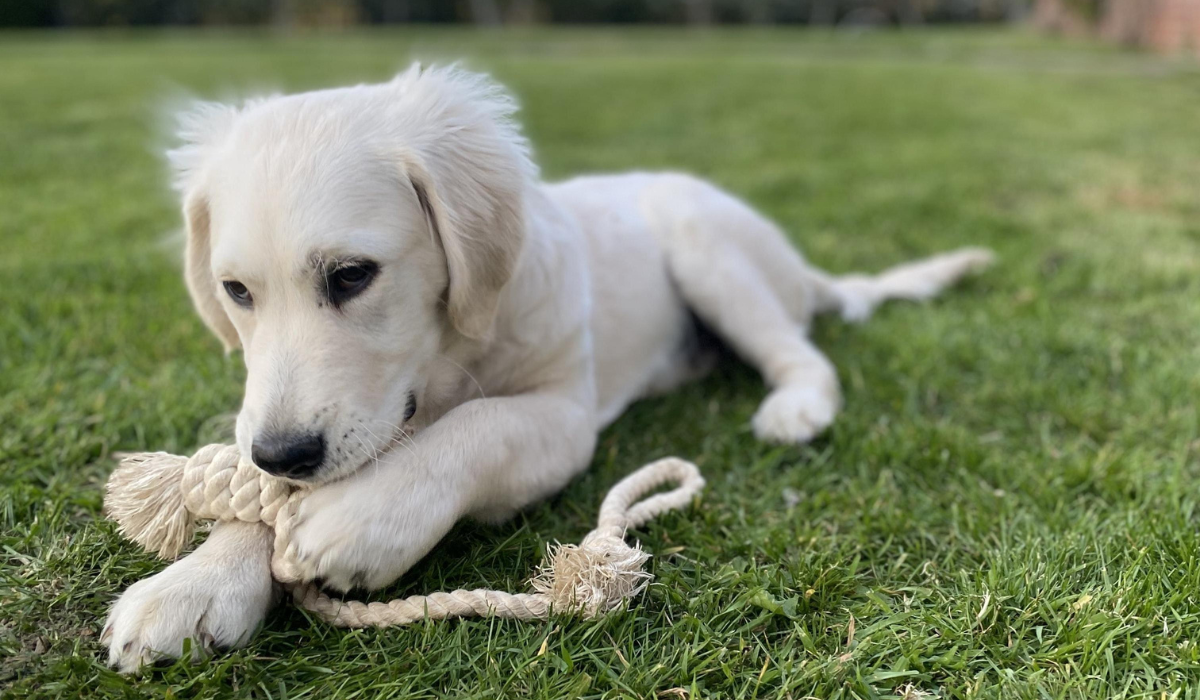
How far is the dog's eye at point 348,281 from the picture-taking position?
202cm

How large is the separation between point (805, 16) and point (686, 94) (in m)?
30.6

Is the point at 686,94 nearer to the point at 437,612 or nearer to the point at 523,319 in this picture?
the point at 523,319

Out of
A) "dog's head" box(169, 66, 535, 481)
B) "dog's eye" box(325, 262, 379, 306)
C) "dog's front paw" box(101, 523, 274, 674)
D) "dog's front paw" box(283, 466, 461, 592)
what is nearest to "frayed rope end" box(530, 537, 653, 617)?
"dog's front paw" box(283, 466, 461, 592)

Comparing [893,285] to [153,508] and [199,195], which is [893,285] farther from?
[153,508]

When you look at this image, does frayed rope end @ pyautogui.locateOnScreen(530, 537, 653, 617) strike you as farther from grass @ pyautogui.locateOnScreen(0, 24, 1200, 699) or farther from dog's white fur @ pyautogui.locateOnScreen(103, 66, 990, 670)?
dog's white fur @ pyautogui.locateOnScreen(103, 66, 990, 670)

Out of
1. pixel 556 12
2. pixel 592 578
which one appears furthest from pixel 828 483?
pixel 556 12

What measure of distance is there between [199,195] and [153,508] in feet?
2.75

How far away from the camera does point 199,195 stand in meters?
2.30

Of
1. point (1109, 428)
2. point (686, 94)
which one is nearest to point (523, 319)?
point (1109, 428)

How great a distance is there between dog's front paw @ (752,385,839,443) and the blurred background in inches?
1005

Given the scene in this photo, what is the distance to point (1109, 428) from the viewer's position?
293 centimetres

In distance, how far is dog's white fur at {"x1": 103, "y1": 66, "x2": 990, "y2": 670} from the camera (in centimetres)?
183

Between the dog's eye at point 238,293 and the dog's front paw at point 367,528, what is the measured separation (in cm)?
55

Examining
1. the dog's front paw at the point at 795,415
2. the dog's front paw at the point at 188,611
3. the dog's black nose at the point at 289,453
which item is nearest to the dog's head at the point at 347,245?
the dog's black nose at the point at 289,453
